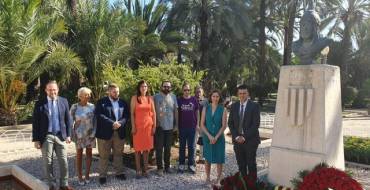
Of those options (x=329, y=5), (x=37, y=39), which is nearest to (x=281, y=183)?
(x=37, y=39)

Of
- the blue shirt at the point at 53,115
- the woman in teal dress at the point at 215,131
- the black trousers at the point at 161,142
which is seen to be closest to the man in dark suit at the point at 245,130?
the woman in teal dress at the point at 215,131

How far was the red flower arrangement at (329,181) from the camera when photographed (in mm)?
4352

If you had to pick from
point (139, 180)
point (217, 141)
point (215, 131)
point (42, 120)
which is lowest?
point (139, 180)

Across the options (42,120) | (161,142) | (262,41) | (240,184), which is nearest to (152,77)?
(161,142)

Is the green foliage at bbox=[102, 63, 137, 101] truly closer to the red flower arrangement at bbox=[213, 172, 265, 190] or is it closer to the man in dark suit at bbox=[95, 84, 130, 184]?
the man in dark suit at bbox=[95, 84, 130, 184]

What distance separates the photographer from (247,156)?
581 centimetres

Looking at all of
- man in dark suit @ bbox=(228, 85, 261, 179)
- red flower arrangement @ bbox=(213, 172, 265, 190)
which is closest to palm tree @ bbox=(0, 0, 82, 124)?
man in dark suit @ bbox=(228, 85, 261, 179)

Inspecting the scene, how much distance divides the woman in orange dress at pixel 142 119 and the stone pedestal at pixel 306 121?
2.05 meters

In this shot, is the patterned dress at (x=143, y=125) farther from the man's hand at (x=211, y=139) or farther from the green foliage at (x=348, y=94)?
the green foliage at (x=348, y=94)

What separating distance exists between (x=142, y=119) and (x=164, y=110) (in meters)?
0.48

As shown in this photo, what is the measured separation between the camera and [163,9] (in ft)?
68.5

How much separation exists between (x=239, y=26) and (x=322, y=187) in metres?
19.4

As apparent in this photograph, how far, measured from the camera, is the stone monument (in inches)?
217

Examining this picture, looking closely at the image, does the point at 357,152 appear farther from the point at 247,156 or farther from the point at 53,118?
the point at 53,118
